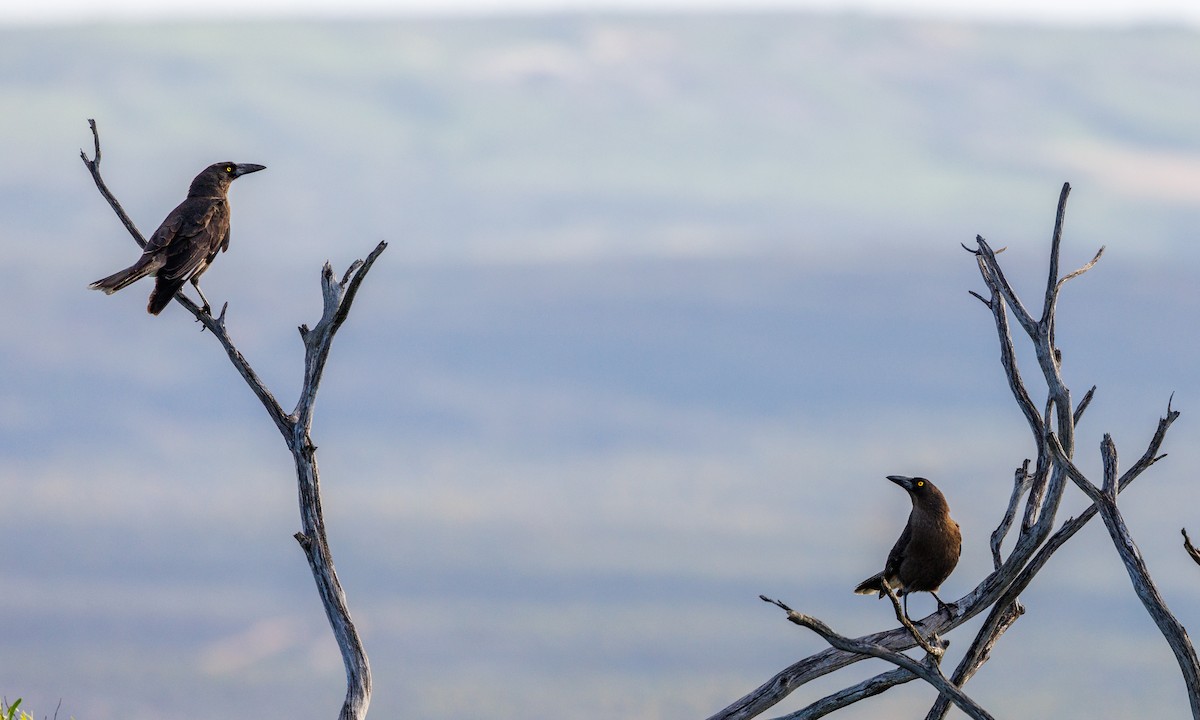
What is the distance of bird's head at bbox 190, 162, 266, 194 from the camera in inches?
490

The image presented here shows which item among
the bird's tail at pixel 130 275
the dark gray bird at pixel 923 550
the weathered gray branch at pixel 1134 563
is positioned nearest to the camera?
the weathered gray branch at pixel 1134 563

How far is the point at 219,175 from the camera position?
1262 cm

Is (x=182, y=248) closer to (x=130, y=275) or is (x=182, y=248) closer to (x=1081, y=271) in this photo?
(x=130, y=275)

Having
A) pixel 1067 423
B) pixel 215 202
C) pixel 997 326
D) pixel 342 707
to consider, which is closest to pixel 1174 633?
pixel 1067 423

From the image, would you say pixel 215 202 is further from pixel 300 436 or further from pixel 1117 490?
pixel 1117 490

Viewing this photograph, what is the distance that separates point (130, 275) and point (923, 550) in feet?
23.3

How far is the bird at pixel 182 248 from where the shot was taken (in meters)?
10.5

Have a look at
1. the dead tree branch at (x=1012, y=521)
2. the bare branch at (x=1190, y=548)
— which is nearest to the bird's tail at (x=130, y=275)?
the dead tree branch at (x=1012, y=521)

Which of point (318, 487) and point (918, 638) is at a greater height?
point (318, 487)

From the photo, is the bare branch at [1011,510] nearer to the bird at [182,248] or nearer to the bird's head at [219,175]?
the bird at [182,248]

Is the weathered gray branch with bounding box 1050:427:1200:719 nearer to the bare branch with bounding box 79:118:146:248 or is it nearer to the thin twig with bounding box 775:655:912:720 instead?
the thin twig with bounding box 775:655:912:720

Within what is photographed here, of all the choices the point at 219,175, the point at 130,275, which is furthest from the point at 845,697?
the point at 219,175

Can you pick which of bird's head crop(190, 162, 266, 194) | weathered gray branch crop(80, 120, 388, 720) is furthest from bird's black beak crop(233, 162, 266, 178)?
weathered gray branch crop(80, 120, 388, 720)

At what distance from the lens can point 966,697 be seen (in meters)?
9.03
